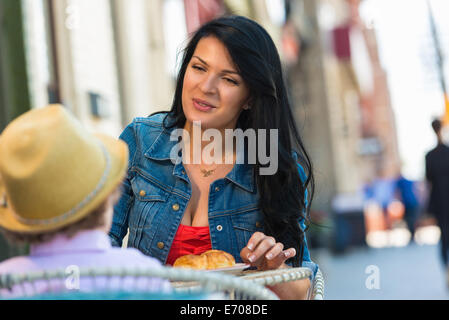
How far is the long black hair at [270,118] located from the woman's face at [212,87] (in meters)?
0.04

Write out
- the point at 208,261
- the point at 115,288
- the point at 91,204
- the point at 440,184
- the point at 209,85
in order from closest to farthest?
the point at 115,288
the point at 91,204
the point at 208,261
the point at 209,85
the point at 440,184

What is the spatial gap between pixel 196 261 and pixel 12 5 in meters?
3.14

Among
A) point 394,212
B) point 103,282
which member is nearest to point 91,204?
point 103,282

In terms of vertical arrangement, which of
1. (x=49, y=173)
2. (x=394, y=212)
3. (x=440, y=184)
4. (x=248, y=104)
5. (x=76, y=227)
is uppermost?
(x=248, y=104)

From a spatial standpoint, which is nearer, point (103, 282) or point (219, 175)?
point (103, 282)

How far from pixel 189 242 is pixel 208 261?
0.46 m

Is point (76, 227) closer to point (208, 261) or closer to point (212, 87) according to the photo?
point (208, 261)

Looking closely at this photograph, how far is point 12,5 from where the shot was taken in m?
4.51

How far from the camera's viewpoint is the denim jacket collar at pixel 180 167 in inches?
102

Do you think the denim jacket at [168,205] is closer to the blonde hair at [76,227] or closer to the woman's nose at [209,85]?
the woman's nose at [209,85]

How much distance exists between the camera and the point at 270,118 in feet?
8.98

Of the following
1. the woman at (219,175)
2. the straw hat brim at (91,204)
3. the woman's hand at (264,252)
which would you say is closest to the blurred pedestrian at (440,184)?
the woman at (219,175)

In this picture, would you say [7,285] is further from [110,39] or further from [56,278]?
[110,39]
